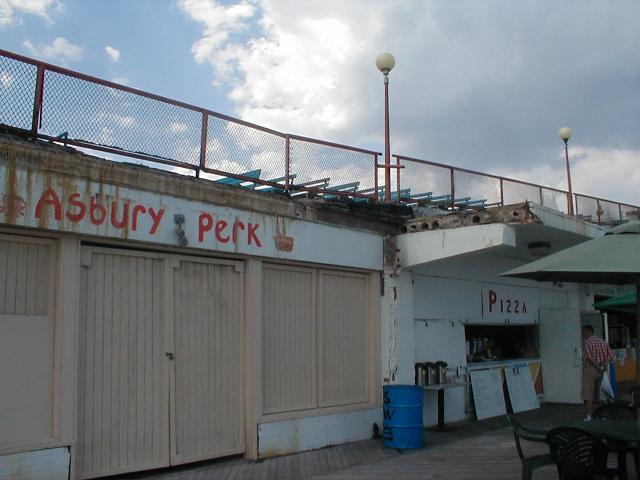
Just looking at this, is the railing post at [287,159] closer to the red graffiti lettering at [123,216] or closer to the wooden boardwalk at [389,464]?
the red graffiti lettering at [123,216]

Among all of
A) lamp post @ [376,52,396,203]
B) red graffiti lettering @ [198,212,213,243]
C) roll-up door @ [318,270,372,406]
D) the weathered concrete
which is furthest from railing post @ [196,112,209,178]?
lamp post @ [376,52,396,203]

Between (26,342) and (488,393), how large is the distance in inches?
329

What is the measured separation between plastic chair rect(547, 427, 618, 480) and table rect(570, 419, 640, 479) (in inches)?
4.2

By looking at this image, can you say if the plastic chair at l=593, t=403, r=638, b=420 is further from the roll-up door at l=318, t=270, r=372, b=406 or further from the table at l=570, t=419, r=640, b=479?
the roll-up door at l=318, t=270, r=372, b=406

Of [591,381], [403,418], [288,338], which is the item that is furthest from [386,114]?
[591,381]

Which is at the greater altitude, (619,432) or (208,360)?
(208,360)

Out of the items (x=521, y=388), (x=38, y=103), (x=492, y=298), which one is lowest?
(x=521, y=388)

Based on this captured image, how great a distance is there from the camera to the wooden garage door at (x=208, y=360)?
768 centimetres

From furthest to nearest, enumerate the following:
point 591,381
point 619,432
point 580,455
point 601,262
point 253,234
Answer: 1. point 591,381
2. point 253,234
3. point 601,262
4. point 619,432
5. point 580,455

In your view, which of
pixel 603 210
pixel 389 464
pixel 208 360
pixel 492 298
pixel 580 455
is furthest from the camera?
pixel 603 210

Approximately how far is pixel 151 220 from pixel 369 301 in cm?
411

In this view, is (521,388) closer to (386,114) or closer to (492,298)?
(492,298)

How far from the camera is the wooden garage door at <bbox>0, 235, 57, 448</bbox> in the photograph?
243 inches

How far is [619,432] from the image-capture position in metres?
5.85
